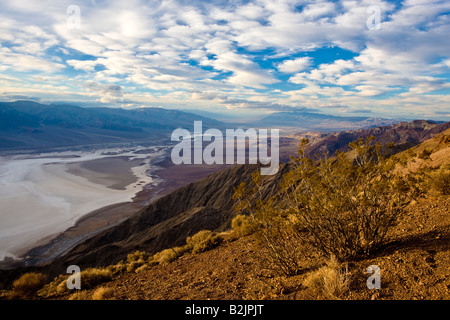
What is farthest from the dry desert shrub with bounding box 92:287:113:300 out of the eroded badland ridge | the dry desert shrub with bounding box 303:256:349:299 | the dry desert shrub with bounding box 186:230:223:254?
the dry desert shrub with bounding box 303:256:349:299

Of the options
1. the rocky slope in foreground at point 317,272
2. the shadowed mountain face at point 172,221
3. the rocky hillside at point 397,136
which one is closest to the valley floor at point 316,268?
the rocky slope in foreground at point 317,272

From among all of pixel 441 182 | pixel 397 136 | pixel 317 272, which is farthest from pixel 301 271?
pixel 397 136

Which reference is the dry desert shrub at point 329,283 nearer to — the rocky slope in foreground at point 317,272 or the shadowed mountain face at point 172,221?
the rocky slope in foreground at point 317,272

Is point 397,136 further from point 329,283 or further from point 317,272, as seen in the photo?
point 329,283

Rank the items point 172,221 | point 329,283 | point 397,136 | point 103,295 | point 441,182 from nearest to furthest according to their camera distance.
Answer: point 329,283 < point 103,295 < point 441,182 < point 172,221 < point 397,136

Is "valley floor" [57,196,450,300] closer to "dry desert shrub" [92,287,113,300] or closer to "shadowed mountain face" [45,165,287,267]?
"dry desert shrub" [92,287,113,300]

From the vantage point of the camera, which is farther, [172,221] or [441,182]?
[172,221]

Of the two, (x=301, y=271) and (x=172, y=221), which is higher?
(x=301, y=271)

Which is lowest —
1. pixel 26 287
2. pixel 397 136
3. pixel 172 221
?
pixel 172 221

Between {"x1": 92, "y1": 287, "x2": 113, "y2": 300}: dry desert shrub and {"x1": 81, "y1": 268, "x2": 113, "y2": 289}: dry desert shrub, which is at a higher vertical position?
{"x1": 92, "y1": 287, "x2": 113, "y2": 300}: dry desert shrub
